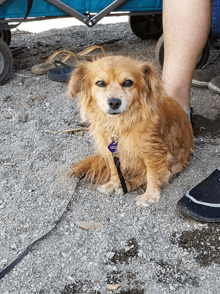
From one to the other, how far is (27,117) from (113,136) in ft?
4.19

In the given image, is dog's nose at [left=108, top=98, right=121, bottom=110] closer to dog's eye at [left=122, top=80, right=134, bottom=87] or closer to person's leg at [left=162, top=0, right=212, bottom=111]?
dog's eye at [left=122, top=80, right=134, bottom=87]

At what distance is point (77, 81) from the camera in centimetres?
210

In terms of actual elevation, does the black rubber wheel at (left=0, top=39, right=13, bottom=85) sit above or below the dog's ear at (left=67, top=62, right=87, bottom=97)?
below

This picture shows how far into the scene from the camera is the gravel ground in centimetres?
167

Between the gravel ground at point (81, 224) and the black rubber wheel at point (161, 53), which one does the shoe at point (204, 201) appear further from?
the black rubber wheel at point (161, 53)

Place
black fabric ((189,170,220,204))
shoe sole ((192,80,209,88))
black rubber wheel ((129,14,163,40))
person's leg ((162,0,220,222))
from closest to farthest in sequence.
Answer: black fabric ((189,170,220,204)) < person's leg ((162,0,220,222)) < shoe sole ((192,80,209,88)) < black rubber wheel ((129,14,163,40))

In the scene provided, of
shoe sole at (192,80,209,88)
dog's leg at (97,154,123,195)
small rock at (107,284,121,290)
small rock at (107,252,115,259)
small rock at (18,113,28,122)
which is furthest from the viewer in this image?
shoe sole at (192,80,209,88)

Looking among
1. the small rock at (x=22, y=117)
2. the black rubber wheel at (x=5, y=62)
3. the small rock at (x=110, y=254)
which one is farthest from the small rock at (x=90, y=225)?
the black rubber wheel at (x=5, y=62)

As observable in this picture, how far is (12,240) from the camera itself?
6.25 feet

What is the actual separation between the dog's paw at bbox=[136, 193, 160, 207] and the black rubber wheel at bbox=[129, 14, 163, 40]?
10.3ft

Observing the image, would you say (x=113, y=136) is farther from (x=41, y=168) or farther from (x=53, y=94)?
(x=53, y=94)

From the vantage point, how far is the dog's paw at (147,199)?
2180 mm

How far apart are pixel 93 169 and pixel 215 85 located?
1.72 meters

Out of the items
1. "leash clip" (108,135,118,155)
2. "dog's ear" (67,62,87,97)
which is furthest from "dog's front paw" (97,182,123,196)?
"dog's ear" (67,62,87,97)
